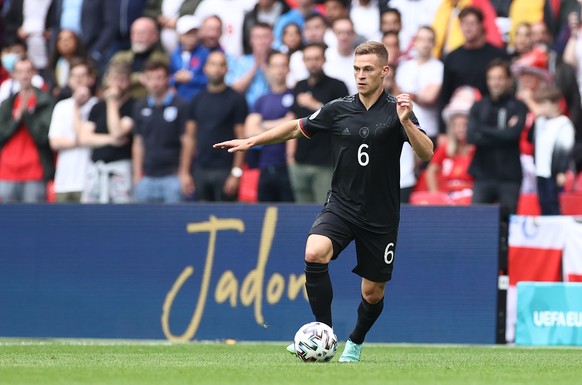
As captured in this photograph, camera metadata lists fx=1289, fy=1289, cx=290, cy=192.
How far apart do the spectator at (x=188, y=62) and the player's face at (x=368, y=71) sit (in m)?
8.28

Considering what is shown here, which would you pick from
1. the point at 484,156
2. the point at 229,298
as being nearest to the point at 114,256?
the point at 229,298

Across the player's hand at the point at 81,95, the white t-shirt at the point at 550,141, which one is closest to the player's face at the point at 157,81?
the player's hand at the point at 81,95

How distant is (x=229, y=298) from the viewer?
14.8 m

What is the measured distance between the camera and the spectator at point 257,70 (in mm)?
17656

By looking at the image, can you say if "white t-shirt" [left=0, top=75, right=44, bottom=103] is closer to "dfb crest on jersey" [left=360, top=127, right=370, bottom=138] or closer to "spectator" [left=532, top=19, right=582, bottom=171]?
"spectator" [left=532, top=19, right=582, bottom=171]

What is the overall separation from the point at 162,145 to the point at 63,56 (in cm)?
328

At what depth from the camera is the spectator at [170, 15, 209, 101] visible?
59.7 ft

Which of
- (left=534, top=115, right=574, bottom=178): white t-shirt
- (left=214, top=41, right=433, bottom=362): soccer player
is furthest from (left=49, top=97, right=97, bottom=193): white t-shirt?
(left=214, top=41, right=433, bottom=362): soccer player

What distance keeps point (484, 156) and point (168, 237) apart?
395 centimetres

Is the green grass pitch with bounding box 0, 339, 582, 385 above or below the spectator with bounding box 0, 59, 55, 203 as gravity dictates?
below

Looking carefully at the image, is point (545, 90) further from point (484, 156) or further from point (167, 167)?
point (167, 167)

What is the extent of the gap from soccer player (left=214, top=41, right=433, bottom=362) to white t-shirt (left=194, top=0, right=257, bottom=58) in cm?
866

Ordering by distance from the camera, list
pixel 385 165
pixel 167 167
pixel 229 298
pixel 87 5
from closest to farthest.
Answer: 1. pixel 385 165
2. pixel 229 298
3. pixel 167 167
4. pixel 87 5

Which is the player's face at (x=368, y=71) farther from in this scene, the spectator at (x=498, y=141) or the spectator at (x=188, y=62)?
the spectator at (x=188, y=62)
